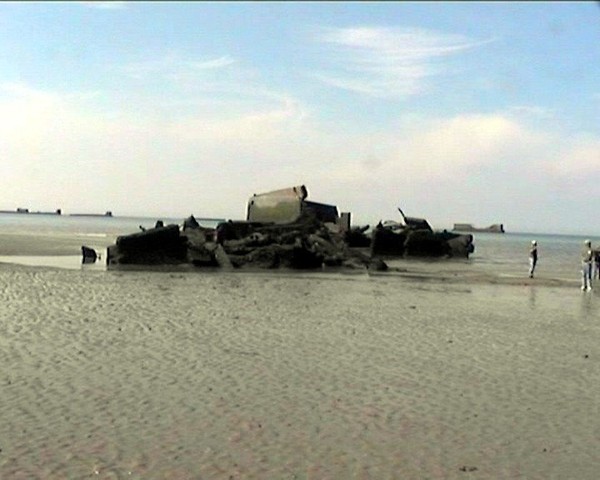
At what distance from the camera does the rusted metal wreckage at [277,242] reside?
3075 centimetres

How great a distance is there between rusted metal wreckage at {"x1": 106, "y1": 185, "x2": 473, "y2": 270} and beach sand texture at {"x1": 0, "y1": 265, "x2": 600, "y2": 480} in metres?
12.1

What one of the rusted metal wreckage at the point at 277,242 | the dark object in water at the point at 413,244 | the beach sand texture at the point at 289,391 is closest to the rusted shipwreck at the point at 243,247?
the rusted metal wreckage at the point at 277,242

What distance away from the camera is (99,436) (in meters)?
7.13

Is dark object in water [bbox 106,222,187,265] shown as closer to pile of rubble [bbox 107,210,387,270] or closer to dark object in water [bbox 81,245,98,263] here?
pile of rubble [bbox 107,210,387,270]

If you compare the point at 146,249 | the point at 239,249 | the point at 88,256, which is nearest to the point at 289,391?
the point at 146,249

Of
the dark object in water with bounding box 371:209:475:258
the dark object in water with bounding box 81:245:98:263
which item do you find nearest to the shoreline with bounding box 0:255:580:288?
the dark object in water with bounding box 81:245:98:263

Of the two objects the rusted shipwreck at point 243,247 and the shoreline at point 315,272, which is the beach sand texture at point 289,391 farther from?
the rusted shipwreck at point 243,247

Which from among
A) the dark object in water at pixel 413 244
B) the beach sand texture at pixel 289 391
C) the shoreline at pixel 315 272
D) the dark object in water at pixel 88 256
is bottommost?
the beach sand texture at pixel 289 391

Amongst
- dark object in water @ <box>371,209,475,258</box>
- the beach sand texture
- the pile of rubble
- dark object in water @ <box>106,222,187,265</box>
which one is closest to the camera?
the beach sand texture

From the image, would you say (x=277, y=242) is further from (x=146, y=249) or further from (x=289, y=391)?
(x=289, y=391)

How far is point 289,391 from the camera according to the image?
926cm

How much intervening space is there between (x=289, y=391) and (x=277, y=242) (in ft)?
83.4

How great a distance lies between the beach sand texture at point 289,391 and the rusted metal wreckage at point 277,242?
12.1 meters

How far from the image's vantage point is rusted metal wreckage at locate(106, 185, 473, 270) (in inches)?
1211
